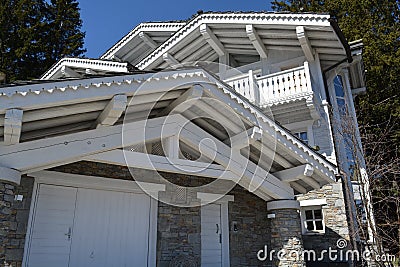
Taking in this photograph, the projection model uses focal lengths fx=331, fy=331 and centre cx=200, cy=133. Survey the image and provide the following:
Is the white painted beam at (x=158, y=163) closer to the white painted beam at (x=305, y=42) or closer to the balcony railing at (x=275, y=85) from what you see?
the balcony railing at (x=275, y=85)

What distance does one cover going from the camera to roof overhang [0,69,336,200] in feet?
13.8

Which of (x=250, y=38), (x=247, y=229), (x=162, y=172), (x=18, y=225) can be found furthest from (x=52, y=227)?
(x=250, y=38)

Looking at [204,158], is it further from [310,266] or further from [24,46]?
[24,46]

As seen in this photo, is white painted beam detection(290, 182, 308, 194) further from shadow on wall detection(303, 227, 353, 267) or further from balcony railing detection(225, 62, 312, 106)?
balcony railing detection(225, 62, 312, 106)

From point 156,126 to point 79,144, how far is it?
4.46ft

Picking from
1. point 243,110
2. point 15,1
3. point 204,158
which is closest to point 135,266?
point 204,158

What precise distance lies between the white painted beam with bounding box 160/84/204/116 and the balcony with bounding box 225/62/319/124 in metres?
4.23

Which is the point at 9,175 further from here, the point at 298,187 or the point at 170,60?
the point at 170,60

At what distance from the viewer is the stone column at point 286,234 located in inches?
239

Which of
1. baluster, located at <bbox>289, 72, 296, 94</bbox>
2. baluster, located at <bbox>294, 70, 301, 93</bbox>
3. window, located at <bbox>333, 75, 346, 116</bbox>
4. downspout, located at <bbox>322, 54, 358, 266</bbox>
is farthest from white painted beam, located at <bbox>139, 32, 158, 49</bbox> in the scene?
window, located at <bbox>333, 75, 346, 116</bbox>

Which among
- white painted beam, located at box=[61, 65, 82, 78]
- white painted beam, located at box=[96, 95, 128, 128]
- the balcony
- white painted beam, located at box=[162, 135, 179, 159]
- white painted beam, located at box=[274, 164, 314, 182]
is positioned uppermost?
white painted beam, located at box=[61, 65, 82, 78]

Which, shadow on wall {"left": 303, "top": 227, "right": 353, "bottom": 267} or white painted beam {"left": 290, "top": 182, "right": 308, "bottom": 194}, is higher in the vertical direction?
white painted beam {"left": 290, "top": 182, "right": 308, "bottom": 194}

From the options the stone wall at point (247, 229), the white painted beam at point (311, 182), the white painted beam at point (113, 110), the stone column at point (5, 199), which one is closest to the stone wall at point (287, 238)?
the white painted beam at point (311, 182)

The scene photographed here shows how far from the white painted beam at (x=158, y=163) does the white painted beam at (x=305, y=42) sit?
17.5 feet
